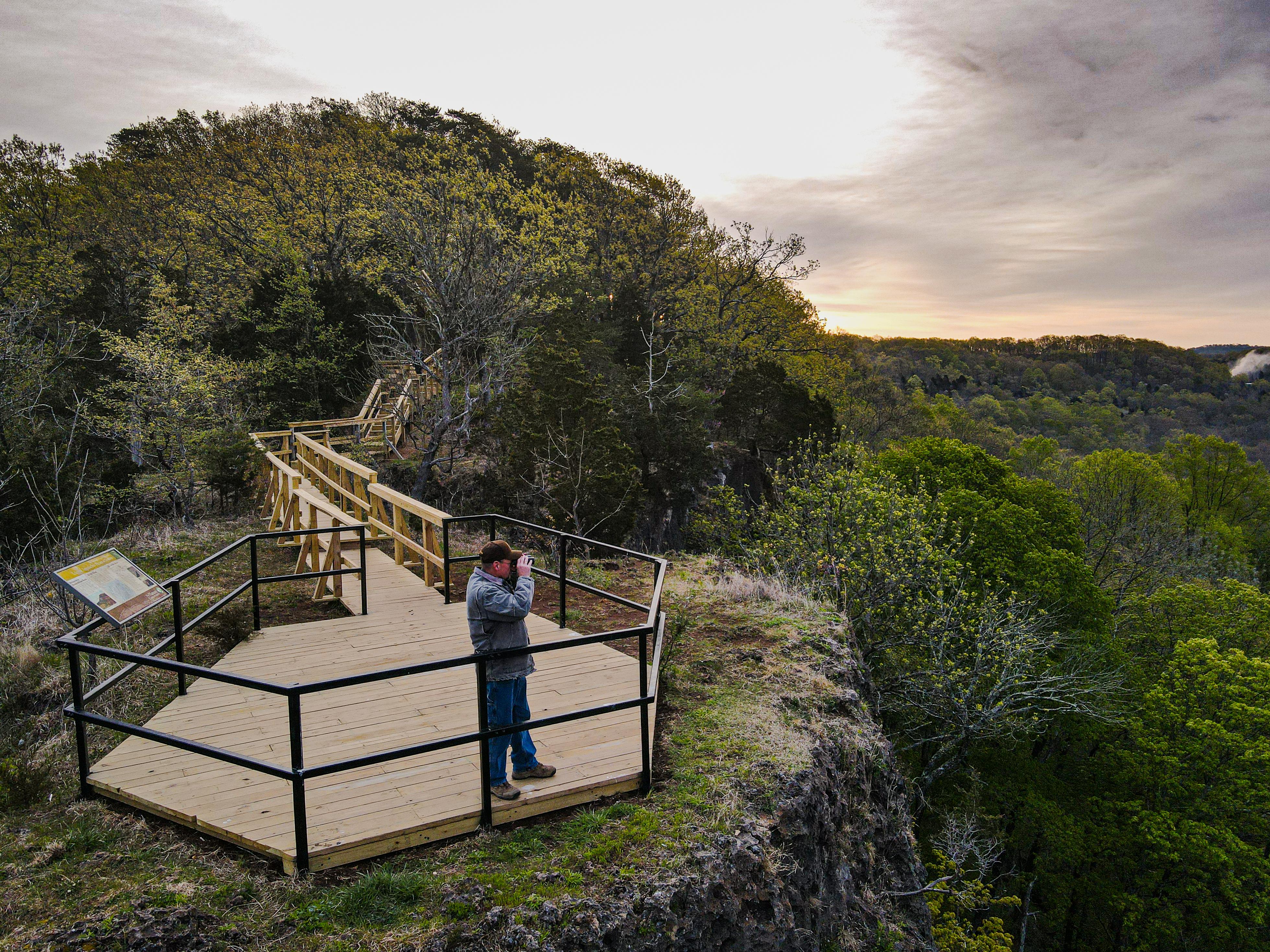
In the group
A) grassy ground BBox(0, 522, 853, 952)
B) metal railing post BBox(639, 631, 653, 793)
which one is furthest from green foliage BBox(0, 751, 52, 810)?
metal railing post BBox(639, 631, 653, 793)

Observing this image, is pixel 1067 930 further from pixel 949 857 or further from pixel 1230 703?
pixel 949 857

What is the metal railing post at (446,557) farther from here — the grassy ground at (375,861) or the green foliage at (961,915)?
the green foliage at (961,915)

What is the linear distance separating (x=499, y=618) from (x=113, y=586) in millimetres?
3427

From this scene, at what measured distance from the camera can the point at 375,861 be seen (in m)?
4.28

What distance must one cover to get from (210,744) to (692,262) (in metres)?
35.7

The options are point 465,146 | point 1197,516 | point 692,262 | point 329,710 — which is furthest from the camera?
point 1197,516

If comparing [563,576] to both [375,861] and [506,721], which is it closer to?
[506,721]

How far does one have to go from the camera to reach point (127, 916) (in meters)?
3.72

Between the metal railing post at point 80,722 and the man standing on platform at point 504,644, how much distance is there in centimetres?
257

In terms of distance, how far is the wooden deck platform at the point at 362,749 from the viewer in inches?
174

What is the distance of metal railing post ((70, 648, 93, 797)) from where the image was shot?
4617mm

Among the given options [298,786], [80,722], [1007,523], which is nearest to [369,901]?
[298,786]

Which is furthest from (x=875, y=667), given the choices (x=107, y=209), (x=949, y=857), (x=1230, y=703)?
(x=107, y=209)

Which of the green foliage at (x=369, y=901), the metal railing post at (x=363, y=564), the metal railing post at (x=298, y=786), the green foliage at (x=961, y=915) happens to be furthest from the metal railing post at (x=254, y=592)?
the green foliage at (x=961, y=915)
